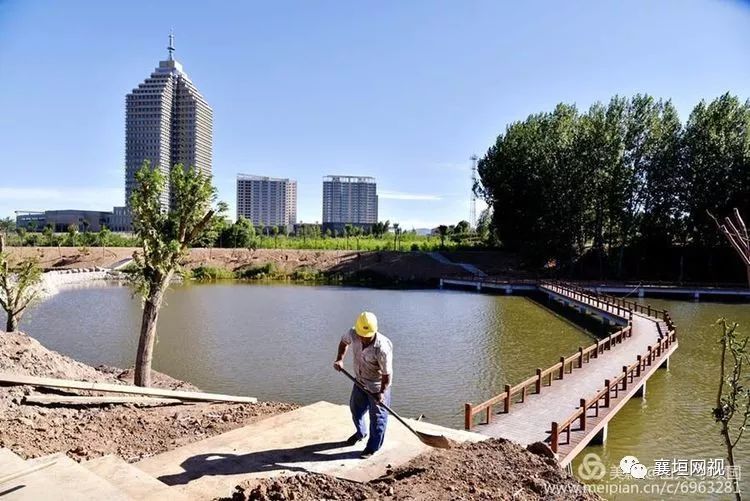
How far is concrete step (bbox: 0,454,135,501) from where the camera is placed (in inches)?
141

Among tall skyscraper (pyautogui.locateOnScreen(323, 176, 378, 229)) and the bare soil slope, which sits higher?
tall skyscraper (pyautogui.locateOnScreen(323, 176, 378, 229))

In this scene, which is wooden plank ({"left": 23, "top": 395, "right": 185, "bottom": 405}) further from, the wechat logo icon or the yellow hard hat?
the wechat logo icon

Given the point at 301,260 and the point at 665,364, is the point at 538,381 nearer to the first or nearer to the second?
the point at 665,364

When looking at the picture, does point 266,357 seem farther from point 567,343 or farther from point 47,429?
point 567,343

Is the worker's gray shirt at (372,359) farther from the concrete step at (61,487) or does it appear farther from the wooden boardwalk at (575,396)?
the wooden boardwalk at (575,396)

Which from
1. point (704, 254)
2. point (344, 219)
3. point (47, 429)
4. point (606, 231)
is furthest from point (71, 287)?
point (344, 219)

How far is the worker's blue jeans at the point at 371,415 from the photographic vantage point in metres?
5.32

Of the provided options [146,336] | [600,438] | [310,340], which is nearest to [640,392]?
[600,438]

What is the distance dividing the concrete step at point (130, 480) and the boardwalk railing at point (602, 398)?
527 centimetres

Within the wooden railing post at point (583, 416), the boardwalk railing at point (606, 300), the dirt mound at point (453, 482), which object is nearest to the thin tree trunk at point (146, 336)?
the dirt mound at point (453, 482)

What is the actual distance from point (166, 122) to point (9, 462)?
9882 cm

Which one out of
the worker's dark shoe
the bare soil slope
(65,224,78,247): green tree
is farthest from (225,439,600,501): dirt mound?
(65,224,78,247): green tree

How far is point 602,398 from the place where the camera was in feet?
32.3

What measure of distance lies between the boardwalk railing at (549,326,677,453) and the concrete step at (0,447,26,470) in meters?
6.23
